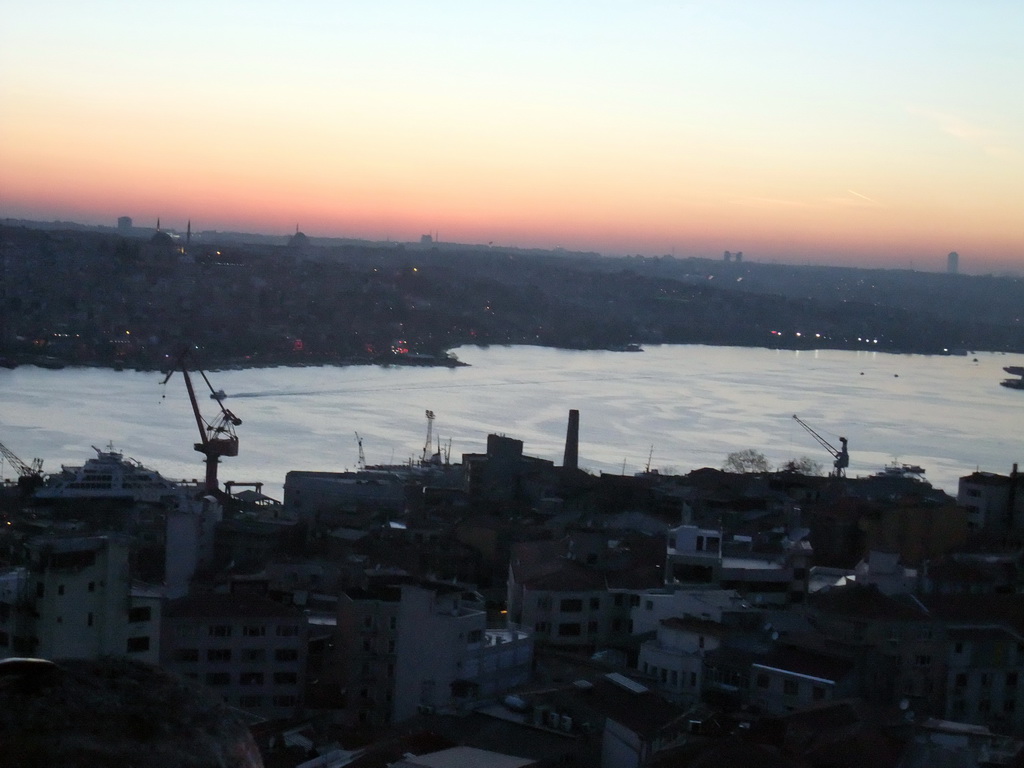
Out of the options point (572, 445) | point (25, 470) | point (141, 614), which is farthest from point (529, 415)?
point (141, 614)

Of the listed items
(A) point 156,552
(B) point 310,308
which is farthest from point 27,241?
(A) point 156,552

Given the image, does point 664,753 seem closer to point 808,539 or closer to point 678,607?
point 678,607

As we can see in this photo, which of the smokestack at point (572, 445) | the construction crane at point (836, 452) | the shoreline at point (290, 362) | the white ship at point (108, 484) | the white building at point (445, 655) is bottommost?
the shoreline at point (290, 362)

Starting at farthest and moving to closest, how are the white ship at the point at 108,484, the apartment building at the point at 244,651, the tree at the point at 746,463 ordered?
the tree at the point at 746,463
the white ship at the point at 108,484
the apartment building at the point at 244,651

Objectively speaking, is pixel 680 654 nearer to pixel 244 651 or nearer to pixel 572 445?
Answer: pixel 244 651

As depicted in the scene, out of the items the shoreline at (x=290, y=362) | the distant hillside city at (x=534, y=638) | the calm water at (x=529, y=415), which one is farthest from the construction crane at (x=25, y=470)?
the shoreline at (x=290, y=362)

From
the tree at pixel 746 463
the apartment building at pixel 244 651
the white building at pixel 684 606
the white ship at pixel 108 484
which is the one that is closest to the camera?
the apartment building at pixel 244 651

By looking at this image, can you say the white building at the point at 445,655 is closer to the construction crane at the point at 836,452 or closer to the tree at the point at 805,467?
the tree at the point at 805,467

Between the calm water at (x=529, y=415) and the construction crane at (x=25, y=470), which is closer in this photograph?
the construction crane at (x=25, y=470)
